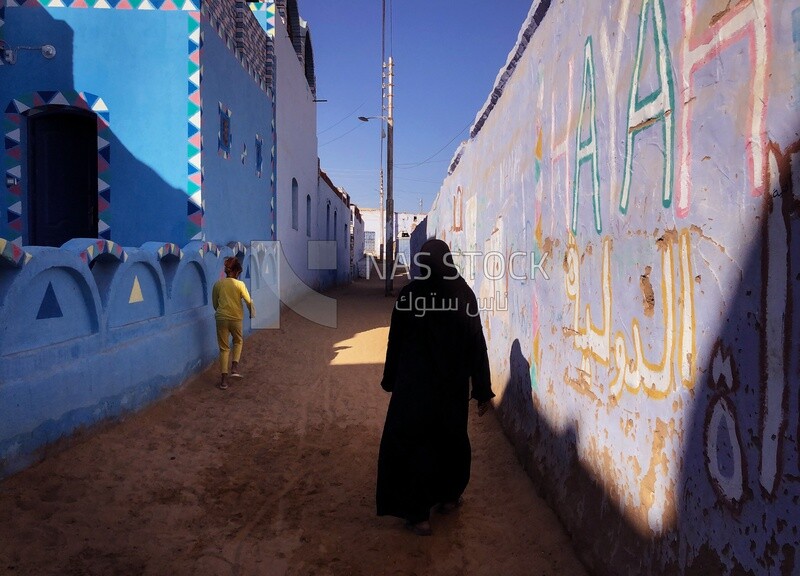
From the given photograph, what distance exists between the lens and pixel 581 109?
9.38 ft

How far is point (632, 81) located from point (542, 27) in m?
1.83

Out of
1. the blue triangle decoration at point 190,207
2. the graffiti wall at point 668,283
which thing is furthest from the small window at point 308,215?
the graffiti wall at point 668,283

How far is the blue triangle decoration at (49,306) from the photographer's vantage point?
3615 millimetres

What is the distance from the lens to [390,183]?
17.4 metres

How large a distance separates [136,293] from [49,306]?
50.1 inches

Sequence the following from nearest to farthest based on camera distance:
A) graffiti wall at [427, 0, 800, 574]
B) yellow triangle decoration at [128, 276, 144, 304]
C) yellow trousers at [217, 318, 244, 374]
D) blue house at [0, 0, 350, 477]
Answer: graffiti wall at [427, 0, 800, 574] < blue house at [0, 0, 350, 477] < yellow triangle decoration at [128, 276, 144, 304] < yellow trousers at [217, 318, 244, 374]

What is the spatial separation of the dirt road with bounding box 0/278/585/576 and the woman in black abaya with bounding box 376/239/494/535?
0.22 meters

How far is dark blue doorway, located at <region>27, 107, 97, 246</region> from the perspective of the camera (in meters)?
7.72

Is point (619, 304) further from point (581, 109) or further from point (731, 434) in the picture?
point (581, 109)

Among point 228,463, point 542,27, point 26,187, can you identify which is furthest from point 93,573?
point 26,187

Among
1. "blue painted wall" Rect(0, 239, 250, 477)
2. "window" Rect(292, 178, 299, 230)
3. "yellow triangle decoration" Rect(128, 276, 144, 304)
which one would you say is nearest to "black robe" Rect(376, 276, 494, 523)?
"blue painted wall" Rect(0, 239, 250, 477)

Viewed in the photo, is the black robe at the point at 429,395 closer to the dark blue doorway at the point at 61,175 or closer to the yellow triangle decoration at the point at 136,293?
the yellow triangle decoration at the point at 136,293

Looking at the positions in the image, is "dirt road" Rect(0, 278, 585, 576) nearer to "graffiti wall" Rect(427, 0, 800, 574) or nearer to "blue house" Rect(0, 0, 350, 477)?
"graffiti wall" Rect(427, 0, 800, 574)

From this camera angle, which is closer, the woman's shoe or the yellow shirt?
the woman's shoe
